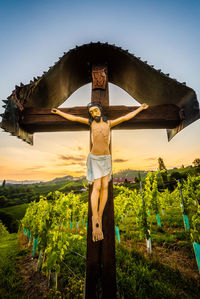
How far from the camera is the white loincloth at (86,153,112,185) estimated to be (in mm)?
1585

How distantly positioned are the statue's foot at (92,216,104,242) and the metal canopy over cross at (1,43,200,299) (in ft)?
0.29

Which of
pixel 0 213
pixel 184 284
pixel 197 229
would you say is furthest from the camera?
pixel 0 213

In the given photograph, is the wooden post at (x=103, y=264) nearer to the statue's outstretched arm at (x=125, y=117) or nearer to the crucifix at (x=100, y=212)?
the crucifix at (x=100, y=212)

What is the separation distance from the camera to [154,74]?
205 centimetres

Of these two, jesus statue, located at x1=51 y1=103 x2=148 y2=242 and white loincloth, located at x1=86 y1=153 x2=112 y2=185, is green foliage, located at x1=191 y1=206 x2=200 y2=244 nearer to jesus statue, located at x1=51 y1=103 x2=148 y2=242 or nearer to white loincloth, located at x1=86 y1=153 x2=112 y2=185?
jesus statue, located at x1=51 y1=103 x2=148 y2=242

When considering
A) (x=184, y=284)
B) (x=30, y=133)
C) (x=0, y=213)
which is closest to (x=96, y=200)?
(x=30, y=133)

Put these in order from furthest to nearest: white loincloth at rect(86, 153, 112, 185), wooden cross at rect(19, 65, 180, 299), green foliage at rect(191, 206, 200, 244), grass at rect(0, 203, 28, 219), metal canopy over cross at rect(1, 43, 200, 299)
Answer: grass at rect(0, 203, 28, 219), green foliage at rect(191, 206, 200, 244), wooden cross at rect(19, 65, 180, 299), white loincloth at rect(86, 153, 112, 185), metal canopy over cross at rect(1, 43, 200, 299)

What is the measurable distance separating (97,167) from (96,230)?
673 millimetres

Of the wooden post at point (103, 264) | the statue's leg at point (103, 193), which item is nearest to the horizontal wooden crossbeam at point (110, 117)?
the statue's leg at point (103, 193)

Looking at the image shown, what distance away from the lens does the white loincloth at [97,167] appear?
1.59 m

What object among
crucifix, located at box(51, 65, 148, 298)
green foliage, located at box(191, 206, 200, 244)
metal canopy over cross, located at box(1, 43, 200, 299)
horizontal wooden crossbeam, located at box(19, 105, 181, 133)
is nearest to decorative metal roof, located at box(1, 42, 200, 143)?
metal canopy over cross, located at box(1, 43, 200, 299)

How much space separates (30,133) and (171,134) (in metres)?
2.34

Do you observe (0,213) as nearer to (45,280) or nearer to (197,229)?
(45,280)

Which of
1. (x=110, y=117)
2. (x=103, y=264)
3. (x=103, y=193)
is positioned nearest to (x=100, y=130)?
(x=110, y=117)
